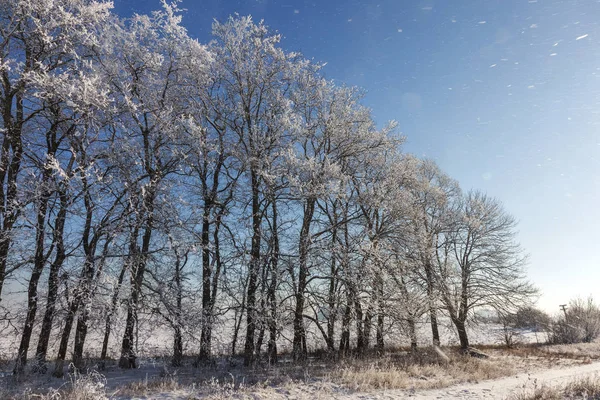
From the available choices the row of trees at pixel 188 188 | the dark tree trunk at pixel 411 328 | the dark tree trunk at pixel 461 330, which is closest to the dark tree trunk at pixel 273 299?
the row of trees at pixel 188 188

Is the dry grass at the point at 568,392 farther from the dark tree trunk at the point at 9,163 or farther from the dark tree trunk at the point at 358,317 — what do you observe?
the dark tree trunk at the point at 9,163

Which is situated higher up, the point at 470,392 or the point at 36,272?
the point at 36,272

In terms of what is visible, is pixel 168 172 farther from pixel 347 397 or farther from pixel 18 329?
pixel 347 397

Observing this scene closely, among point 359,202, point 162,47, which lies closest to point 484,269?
point 359,202

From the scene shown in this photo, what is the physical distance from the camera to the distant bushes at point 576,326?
2655 centimetres

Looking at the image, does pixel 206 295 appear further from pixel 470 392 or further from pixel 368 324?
pixel 470 392

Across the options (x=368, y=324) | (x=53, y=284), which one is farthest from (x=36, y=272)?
(x=368, y=324)

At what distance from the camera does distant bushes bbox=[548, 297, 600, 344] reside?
2655 centimetres

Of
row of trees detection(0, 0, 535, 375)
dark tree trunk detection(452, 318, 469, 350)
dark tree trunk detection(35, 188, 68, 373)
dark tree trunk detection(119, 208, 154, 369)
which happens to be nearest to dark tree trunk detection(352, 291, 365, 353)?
row of trees detection(0, 0, 535, 375)

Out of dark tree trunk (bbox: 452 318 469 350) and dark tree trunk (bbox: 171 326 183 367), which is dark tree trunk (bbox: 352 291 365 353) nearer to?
dark tree trunk (bbox: 171 326 183 367)

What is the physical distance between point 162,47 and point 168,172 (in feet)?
14.8

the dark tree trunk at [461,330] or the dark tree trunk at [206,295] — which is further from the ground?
the dark tree trunk at [206,295]

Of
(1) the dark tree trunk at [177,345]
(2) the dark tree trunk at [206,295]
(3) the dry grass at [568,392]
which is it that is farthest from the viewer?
(2) the dark tree trunk at [206,295]

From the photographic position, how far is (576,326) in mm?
27016
